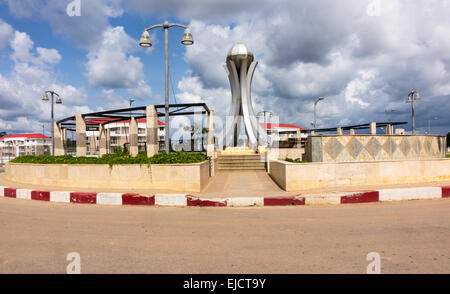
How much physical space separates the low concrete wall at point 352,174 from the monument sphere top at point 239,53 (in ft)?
69.0

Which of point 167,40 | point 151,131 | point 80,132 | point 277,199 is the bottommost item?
point 277,199

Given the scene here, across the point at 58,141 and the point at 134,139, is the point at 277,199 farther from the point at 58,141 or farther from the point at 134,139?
the point at 58,141

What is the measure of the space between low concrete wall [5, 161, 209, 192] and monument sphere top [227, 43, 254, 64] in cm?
2064

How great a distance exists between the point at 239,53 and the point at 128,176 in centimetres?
2161

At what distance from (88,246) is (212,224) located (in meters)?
2.10

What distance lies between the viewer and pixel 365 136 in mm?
10930

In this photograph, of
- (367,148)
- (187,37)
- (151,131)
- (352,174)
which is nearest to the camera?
(352,174)

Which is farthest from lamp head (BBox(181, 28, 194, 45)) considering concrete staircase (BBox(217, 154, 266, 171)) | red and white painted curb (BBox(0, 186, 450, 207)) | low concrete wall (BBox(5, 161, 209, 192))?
concrete staircase (BBox(217, 154, 266, 171))

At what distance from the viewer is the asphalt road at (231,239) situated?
3.18 meters

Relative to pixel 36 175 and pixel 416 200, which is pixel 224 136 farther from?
pixel 416 200

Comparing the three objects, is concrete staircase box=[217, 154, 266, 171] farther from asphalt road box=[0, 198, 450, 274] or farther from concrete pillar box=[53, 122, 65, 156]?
concrete pillar box=[53, 122, 65, 156]

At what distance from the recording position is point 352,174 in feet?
27.7

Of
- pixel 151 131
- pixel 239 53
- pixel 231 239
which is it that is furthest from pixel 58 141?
pixel 231 239
